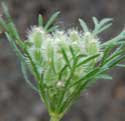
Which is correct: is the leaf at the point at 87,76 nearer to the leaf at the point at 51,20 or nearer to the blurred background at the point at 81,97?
the leaf at the point at 51,20

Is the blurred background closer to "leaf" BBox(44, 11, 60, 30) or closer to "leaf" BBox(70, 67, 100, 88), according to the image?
"leaf" BBox(44, 11, 60, 30)

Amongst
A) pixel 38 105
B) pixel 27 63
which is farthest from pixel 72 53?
pixel 38 105

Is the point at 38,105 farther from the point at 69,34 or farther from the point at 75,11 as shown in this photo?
the point at 69,34

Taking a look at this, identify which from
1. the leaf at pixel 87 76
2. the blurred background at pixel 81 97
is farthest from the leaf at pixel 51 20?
the blurred background at pixel 81 97

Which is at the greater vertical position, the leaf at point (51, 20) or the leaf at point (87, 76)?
the leaf at point (51, 20)

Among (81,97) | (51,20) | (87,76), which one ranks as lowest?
(81,97)

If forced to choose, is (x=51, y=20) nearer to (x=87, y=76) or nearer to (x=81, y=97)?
(x=87, y=76)

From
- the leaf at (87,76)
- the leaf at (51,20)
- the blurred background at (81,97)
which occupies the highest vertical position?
the leaf at (51,20)

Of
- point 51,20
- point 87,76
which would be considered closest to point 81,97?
point 51,20
